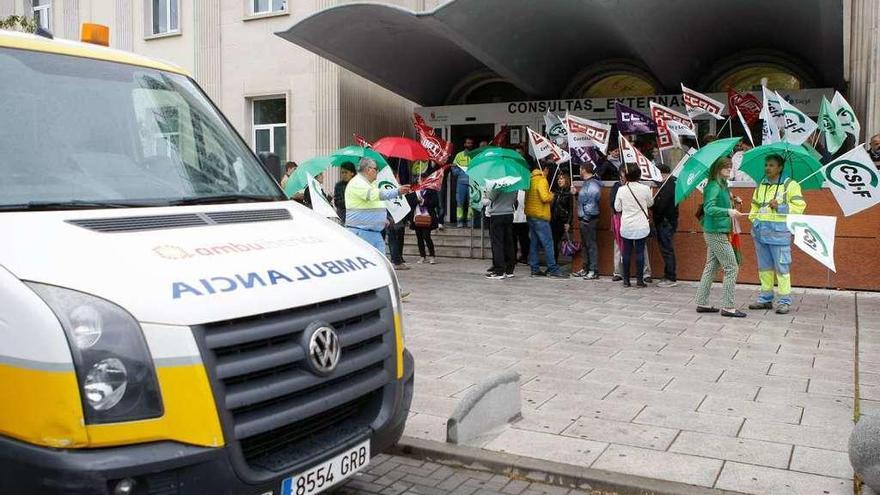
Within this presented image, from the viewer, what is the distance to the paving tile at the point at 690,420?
17.0 feet

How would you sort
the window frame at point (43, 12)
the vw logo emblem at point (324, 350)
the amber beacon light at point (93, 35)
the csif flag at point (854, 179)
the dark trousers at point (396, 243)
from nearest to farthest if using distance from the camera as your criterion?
1. the vw logo emblem at point (324, 350)
2. the amber beacon light at point (93, 35)
3. the csif flag at point (854, 179)
4. the dark trousers at point (396, 243)
5. the window frame at point (43, 12)

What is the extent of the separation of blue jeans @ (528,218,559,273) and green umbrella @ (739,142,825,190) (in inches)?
150

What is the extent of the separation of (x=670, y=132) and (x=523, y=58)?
5.46m

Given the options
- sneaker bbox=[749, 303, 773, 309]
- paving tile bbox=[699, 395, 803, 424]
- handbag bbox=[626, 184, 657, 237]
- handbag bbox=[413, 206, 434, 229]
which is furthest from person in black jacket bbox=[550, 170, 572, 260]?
paving tile bbox=[699, 395, 803, 424]

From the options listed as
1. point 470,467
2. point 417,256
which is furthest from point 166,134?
point 417,256

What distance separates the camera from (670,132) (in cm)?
1192

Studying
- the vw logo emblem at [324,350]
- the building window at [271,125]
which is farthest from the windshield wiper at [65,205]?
the building window at [271,125]

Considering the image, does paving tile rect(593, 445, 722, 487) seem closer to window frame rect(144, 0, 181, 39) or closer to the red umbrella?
the red umbrella

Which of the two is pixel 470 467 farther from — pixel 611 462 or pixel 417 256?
pixel 417 256

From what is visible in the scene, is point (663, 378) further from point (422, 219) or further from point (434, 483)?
point (422, 219)

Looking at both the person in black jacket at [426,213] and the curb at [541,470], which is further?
the person in black jacket at [426,213]

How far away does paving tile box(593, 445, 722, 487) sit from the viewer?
172 inches

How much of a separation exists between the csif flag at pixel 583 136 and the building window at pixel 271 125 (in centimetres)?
878

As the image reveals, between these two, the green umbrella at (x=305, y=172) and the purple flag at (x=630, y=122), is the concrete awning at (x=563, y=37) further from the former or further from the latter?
the green umbrella at (x=305, y=172)
